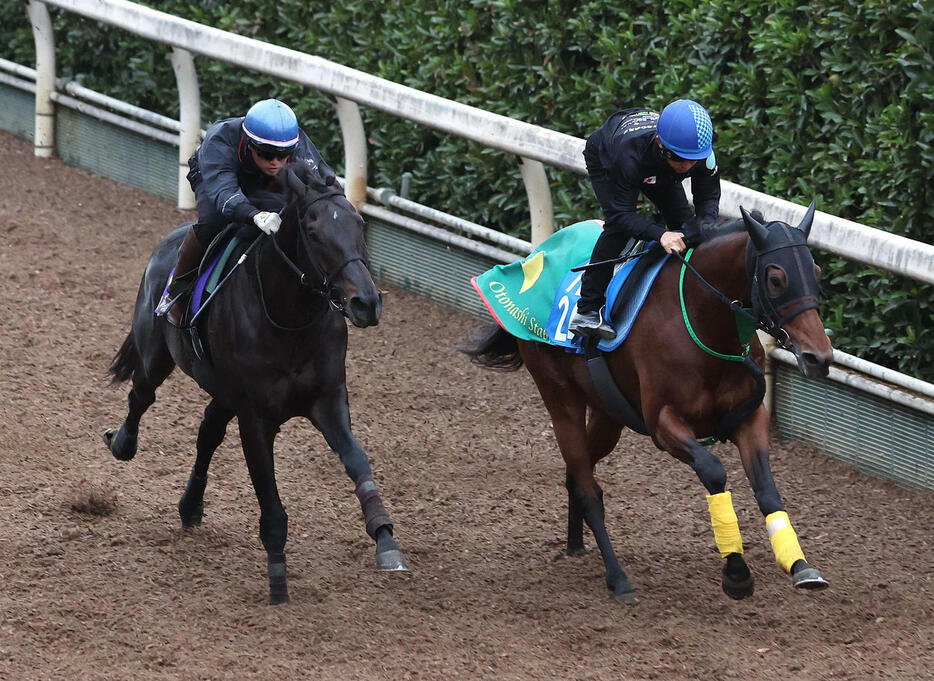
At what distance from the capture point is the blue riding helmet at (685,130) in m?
5.77

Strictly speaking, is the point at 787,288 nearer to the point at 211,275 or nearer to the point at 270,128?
the point at 270,128

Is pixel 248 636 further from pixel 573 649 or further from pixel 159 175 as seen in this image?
pixel 159 175

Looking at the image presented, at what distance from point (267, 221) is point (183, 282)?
3.20 feet

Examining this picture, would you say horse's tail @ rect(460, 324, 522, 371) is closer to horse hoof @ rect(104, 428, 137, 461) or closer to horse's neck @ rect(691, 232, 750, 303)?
horse's neck @ rect(691, 232, 750, 303)

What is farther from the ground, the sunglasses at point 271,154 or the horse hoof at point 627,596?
the sunglasses at point 271,154

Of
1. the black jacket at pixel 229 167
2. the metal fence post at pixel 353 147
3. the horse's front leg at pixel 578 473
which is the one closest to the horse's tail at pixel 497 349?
the horse's front leg at pixel 578 473

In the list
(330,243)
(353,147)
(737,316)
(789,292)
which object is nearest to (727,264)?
(737,316)

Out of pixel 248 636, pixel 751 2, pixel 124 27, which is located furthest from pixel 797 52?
pixel 124 27

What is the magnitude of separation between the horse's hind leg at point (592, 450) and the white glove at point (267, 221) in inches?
69.9

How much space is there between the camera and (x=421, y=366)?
9.02m

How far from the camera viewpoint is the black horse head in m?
5.54

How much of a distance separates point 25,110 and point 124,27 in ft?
A: 6.35

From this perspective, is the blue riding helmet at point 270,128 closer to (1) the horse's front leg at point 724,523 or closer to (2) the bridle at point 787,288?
(2) the bridle at point 787,288

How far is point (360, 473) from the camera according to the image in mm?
6035
